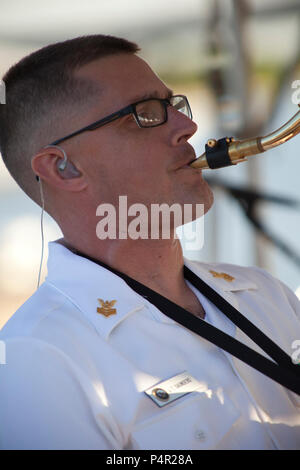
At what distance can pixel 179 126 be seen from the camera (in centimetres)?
185

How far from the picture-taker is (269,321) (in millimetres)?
1871

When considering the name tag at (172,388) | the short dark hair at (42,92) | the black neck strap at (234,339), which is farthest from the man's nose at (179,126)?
the name tag at (172,388)

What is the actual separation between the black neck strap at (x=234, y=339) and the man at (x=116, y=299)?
26 mm

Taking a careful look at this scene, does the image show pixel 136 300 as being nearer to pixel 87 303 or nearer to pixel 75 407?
pixel 87 303

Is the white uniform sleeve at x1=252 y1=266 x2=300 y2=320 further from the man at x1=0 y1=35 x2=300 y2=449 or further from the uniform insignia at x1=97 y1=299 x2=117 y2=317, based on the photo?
the uniform insignia at x1=97 y1=299 x2=117 y2=317

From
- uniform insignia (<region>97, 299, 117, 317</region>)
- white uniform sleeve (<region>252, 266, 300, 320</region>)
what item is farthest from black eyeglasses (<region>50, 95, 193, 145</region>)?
white uniform sleeve (<region>252, 266, 300, 320</region>)

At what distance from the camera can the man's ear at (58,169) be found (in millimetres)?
1859

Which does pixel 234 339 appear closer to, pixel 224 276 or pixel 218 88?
pixel 224 276

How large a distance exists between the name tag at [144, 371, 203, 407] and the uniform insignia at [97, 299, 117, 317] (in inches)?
9.1

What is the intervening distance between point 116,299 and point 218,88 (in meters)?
1.76

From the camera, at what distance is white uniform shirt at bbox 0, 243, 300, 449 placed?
4.63 ft

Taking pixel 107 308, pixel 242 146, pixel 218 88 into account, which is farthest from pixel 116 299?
pixel 218 88

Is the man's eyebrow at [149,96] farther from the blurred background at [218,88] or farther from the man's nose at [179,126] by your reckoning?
the blurred background at [218,88]

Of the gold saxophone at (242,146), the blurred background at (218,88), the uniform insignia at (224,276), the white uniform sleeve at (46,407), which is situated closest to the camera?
the white uniform sleeve at (46,407)
